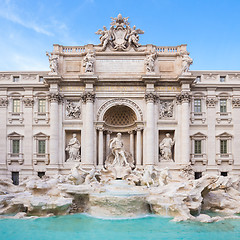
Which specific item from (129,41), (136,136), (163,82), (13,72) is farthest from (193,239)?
(13,72)

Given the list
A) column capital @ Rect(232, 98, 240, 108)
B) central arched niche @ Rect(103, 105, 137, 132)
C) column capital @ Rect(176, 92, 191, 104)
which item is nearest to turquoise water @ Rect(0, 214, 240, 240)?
central arched niche @ Rect(103, 105, 137, 132)

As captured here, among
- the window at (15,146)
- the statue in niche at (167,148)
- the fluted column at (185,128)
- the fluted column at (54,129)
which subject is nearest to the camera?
the fluted column at (185,128)

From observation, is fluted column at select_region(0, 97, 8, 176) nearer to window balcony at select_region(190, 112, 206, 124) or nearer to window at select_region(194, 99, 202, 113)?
window balcony at select_region(190, 112, 206, 124)

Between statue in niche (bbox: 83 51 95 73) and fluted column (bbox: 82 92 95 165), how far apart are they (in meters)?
2.06

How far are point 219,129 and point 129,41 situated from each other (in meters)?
10.7

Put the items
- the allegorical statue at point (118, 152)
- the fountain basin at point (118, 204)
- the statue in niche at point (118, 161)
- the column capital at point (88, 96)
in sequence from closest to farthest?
the fountain basin at point (118, 204), the statue in niche at point (118, 161), the allegorical statue at point (118, 152), the column capital at point (88, 96)

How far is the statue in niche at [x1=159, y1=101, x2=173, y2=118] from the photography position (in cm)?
2257

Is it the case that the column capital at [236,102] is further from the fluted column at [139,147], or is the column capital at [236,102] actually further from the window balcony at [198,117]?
the fluted column at [139,147]

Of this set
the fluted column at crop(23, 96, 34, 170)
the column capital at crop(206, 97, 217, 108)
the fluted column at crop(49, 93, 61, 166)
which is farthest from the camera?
the column capital at crop(206, 97, 217, 108)

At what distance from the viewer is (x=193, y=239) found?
11719 mm

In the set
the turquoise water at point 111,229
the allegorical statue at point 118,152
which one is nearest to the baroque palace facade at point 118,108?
the allegorical statue at point 118,152

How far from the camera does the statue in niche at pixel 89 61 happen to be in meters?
22.1

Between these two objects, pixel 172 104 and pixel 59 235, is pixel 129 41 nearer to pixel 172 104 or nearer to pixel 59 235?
pixel 172 104

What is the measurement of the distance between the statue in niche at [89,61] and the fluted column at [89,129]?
2.06 meters
